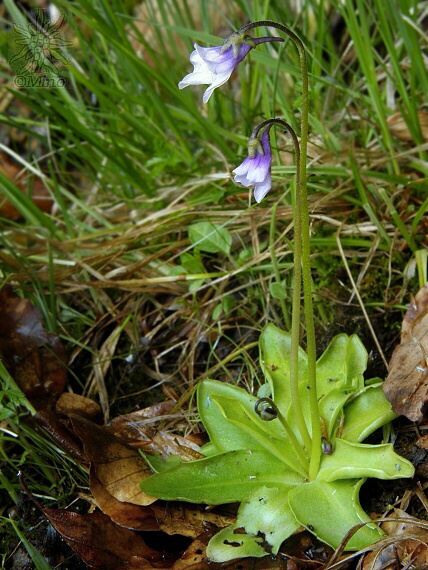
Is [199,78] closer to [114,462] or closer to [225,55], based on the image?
[225,55]

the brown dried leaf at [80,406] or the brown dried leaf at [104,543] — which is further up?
the brown dried leaf at [80,406]

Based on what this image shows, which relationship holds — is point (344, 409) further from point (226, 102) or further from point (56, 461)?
point (226, 102)

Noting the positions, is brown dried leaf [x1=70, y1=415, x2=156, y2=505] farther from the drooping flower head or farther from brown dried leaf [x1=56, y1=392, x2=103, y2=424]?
the drooping flower head

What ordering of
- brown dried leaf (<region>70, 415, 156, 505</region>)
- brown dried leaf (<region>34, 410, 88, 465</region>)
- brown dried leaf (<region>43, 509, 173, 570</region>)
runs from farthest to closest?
brown dried leaf (<region>34, 410, 88, 465</region>) < brown dried leaf (<region>70, 415, 156, 505</region>) < brown dried leaf (<region>43, 509, 173, 570</region>)

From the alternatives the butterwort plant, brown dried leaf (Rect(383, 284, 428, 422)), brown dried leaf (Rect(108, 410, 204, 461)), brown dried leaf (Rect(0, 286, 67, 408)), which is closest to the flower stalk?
the butterwort plant

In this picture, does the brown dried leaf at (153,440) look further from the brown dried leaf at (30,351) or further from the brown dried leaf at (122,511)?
the brown dried leaf at (30,351)

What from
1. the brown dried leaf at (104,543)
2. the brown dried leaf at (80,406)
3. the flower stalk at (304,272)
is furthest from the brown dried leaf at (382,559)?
the brown dried leaf at (80,406)
